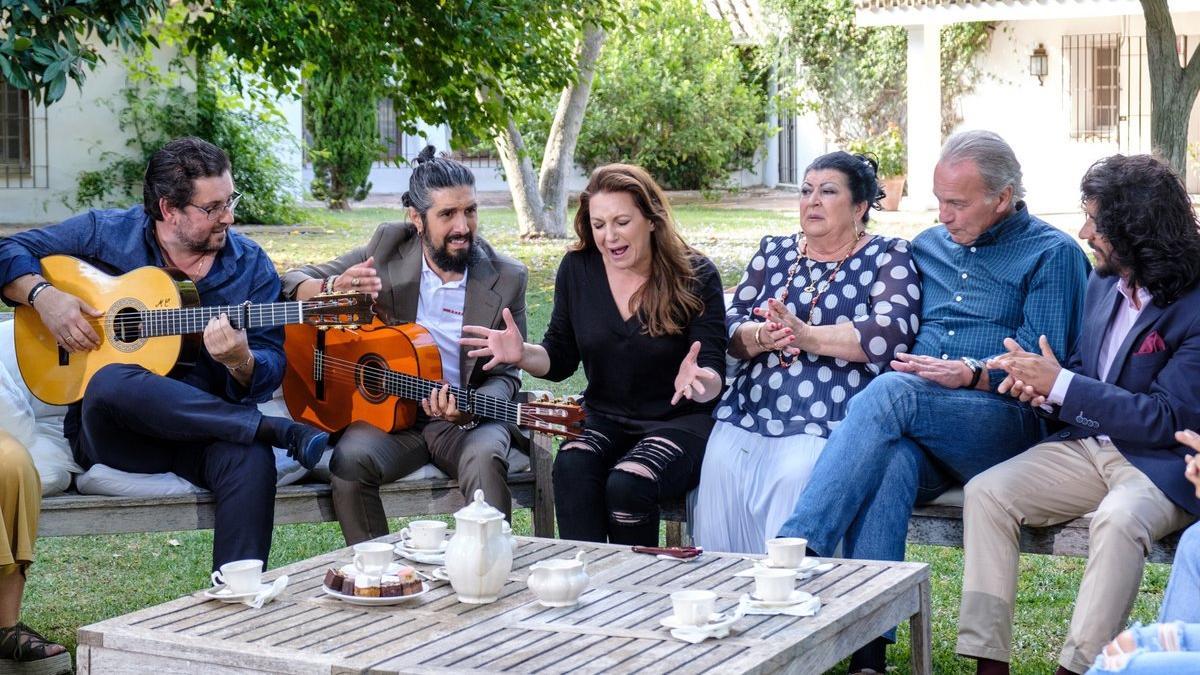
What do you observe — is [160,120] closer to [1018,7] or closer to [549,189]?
[549,189]

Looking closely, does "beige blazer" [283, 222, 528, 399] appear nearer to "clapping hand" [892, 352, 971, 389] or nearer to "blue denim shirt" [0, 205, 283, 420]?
"blue denim shirt" [0, 205, 283, 420]

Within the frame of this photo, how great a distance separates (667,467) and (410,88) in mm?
5581

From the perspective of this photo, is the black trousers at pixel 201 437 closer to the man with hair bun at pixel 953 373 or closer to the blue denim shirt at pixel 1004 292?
the man with hair bun at pixel 953 373

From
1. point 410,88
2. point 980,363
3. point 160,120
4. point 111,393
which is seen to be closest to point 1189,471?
point 980,363

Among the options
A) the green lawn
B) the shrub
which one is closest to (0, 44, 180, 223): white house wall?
the shrub

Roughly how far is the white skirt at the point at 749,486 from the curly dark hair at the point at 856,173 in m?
0.77

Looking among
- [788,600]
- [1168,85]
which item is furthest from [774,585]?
[1168,85]

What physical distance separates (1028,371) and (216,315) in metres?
2.34

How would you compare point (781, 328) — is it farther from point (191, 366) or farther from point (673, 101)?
point (673, 101)

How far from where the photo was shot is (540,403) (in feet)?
14.7

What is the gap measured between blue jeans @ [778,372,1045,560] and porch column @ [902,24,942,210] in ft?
46.7

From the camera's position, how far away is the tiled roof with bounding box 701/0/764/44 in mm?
24842

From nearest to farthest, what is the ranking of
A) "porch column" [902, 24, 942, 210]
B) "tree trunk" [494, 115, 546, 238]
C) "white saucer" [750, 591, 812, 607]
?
"white saucer" [750, 591, 812, 607], "tree trunk" [494, 115, 546, 238], "porch column" [902, 24, 942, 210]

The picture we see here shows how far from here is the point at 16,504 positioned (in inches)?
155
